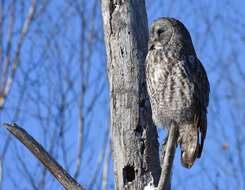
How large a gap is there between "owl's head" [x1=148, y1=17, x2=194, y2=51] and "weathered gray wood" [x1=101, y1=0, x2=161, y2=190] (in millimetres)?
152

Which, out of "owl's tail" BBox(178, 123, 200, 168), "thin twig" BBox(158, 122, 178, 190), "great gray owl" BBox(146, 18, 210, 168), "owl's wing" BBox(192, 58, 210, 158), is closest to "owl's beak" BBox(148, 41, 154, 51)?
"great gray owl" BBox(146, 18, 210, 168)

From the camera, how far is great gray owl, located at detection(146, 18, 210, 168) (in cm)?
450

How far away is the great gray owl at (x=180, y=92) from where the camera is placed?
450 cm

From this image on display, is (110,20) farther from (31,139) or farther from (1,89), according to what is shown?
(1,89)

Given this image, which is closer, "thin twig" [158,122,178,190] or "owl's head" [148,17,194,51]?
"thin twig" [158,122,178,190]

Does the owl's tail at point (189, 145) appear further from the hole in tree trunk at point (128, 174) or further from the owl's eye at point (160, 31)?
the owl's eye at point (160, 31)

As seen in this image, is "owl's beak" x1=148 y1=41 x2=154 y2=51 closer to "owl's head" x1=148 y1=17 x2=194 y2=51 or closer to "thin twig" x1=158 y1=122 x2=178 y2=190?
"owl's head" x1=148 y1=17 x2=194 y2=51

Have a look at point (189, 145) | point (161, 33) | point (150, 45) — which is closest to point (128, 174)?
point (189, 145)

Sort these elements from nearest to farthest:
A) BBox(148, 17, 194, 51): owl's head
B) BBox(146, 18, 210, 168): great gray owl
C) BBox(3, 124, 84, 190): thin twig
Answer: BBox(3, 124, 84, 190): thin twig, BBox(146, 18, 210, 168): great gray owl, BBox(148, 17, 194, 51): owl's head

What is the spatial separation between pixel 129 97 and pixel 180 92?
11.9 inches

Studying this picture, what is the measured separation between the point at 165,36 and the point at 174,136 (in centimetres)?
95

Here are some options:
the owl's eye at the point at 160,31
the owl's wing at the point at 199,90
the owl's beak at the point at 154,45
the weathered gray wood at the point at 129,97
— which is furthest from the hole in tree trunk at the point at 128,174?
the owl's eye at the point at 160,31

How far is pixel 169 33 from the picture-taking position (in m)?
4.81

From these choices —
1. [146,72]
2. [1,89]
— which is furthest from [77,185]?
[1,89]
